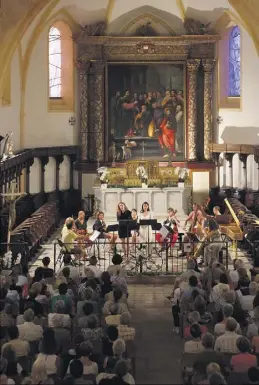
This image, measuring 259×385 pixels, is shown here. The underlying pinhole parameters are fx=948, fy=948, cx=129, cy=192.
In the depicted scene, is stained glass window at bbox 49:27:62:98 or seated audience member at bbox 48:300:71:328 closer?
A: seated audience member at bbox 48:300:71:328

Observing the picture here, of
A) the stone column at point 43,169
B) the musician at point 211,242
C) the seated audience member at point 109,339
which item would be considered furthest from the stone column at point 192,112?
the seated audience member at point 109,339

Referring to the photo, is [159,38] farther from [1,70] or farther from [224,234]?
[224,234]

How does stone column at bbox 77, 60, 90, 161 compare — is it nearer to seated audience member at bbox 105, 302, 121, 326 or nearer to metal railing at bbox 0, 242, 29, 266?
metal railing at bbox 0, 242, 29, 266

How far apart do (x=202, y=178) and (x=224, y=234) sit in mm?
10385

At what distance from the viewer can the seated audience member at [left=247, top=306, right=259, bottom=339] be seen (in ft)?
44.2

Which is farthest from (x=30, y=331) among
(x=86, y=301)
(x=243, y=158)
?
(x=243, y=158)

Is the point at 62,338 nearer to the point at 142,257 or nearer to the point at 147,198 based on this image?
the point at 142,257

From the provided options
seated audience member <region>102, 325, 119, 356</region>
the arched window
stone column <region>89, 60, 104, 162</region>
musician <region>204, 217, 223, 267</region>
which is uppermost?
the arched window

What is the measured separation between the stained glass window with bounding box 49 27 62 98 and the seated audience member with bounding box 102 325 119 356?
72.5 ft

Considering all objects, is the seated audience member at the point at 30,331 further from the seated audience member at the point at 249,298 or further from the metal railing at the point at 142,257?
the metal railing at the point at 142,257

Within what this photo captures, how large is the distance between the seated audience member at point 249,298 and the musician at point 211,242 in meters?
4.23

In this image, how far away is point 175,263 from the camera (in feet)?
77.5

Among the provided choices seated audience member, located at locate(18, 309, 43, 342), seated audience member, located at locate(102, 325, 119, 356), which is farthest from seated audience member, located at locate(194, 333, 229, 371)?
seated audience member, located at locate(18, 309, 43, 342)

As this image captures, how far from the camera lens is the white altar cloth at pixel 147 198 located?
1245 inches
